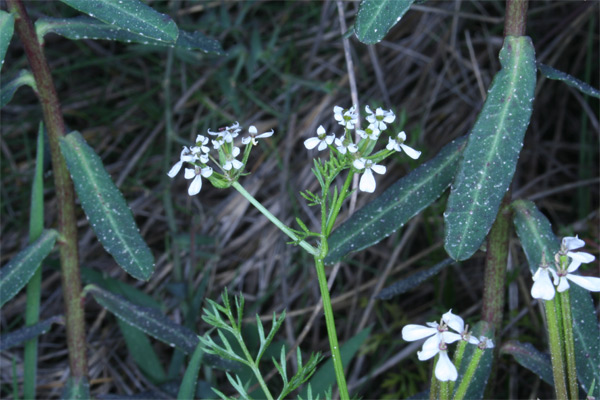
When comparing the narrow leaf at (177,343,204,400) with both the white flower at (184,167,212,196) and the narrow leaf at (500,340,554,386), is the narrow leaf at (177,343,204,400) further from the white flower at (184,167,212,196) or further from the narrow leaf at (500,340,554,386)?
the narrow leaf at (500,340,554,386)

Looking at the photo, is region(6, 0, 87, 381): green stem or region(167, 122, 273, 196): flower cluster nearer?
region(167, 122, 273, 196): flower cluster

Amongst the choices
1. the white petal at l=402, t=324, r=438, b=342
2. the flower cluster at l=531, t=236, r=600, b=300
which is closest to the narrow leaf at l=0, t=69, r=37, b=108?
the white petal at l=402, t=324, r=438, b=342

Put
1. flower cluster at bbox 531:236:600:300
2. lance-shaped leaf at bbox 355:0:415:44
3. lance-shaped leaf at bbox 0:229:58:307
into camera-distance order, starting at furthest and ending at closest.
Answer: lance-shaped leaf at bbox 0:229:58:307, lance-shaped leaf at bbox 355:0:415:44, flower cluster at bbox 531:236:600:300

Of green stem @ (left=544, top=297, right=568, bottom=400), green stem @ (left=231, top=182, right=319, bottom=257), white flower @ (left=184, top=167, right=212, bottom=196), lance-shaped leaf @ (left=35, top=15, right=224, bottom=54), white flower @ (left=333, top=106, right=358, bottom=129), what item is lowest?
green stem @ (left=544, top=297, right=568, bottom=400)

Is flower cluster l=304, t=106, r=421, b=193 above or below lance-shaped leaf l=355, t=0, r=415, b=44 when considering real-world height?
below

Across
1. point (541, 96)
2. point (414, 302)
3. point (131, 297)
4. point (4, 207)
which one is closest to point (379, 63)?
point (541, 96)

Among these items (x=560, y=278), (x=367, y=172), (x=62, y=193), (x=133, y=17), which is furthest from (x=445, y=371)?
(x=62, y=193)

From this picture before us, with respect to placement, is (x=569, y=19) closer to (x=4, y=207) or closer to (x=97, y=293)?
(x=97, y=293)
